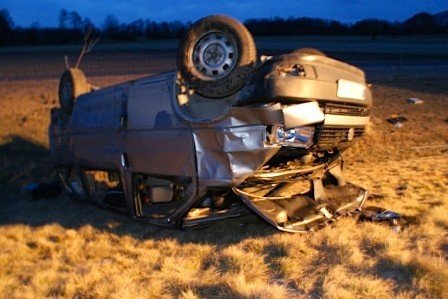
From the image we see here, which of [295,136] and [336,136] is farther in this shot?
[336,136]

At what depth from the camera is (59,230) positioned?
6.71m

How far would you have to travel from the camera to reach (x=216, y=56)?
4.98 m

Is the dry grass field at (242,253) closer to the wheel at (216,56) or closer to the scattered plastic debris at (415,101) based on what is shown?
the wheel at (216,56)

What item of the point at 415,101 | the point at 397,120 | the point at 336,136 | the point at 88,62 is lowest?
the point at 397,120

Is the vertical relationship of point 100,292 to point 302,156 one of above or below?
below

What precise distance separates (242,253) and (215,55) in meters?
2.04

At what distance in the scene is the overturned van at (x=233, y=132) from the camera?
454 centimetres

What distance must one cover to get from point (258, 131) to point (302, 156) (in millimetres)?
869

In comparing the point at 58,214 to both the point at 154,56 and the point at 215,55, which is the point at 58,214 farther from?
the point at 154,56

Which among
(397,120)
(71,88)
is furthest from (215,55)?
(397,120)

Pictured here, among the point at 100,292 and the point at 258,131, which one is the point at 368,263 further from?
the point at 100,292

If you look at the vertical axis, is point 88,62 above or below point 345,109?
above

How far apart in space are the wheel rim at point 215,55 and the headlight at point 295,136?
828 millimetres

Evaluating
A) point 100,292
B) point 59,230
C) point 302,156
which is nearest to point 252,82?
point 302,156
